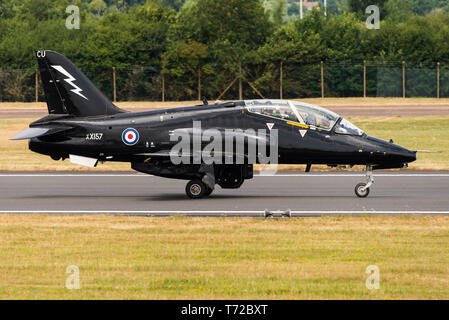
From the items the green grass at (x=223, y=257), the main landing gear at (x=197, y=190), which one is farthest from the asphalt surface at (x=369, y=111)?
the green grass at (x=223, y=257)

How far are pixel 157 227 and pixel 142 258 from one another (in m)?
3.40

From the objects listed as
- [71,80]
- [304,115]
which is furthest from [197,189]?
[71,80]

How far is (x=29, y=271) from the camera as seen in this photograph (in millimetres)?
12914

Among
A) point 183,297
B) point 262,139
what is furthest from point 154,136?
point 183,297

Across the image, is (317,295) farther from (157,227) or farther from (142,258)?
(157,227)

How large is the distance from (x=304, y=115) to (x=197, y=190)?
Result: 3.35m

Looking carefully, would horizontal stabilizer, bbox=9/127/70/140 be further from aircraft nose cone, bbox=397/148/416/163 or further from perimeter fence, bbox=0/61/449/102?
perimeter fence, bbox=0/61/449/102

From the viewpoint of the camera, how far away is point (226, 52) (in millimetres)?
63812

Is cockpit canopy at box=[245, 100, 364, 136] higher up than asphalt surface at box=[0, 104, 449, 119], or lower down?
lower down

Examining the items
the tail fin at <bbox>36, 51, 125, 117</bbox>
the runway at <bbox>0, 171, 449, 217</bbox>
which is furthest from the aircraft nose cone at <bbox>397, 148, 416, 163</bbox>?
the tail fin at <bbox>36, 51, 125, 117</bbox>

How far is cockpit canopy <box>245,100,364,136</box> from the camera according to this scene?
71.5 feet

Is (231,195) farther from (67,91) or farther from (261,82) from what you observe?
(261,82)

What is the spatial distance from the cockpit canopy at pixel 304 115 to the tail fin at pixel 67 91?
13.6 ft

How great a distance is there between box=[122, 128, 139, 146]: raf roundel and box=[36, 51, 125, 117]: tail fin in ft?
3.30
